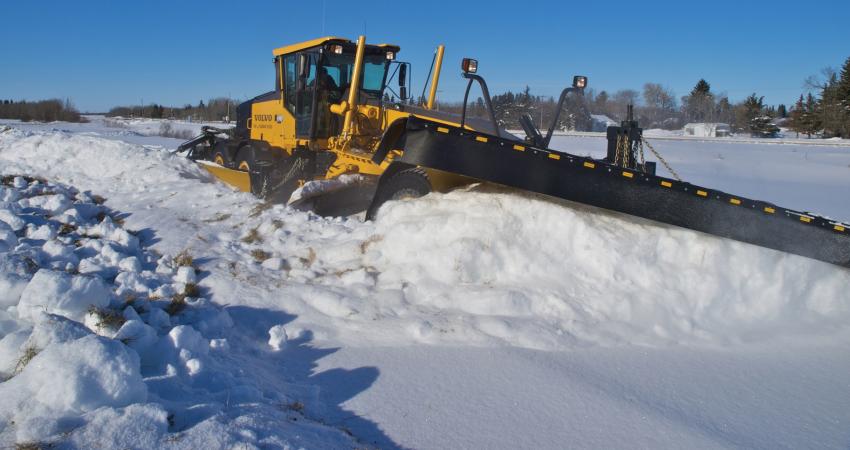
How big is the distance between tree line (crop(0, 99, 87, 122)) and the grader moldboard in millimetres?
44499

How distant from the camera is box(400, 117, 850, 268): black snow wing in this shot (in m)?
5.52

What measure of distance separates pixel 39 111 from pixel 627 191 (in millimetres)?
53754

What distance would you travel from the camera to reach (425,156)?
6129mm

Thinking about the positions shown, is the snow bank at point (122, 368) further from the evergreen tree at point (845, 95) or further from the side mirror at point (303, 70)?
the evergreen tree at point (845, 95)

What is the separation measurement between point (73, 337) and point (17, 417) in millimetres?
718

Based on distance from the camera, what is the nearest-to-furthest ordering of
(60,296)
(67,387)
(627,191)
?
(67,387)
(60,296)
(627,191)

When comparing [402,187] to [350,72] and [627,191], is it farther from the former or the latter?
[350,72]

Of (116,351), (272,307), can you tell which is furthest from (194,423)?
(272,307)

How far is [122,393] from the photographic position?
2930 mm

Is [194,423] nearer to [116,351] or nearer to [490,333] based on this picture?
[116,351]

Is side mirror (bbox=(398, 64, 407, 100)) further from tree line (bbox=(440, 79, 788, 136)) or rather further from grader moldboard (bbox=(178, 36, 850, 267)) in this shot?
tree line (bbox=(440, 79, 788, 136))

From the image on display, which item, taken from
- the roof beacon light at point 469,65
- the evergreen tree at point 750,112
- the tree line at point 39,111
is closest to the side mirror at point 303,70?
the roof beacon light at point 469,65

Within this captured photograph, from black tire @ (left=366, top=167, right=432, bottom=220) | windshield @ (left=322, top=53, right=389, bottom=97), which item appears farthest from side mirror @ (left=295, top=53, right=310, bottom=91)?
black tire @ (left=366, top=167, right=432, bottom=220)

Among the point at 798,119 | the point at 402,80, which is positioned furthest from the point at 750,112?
the point at 402,80
